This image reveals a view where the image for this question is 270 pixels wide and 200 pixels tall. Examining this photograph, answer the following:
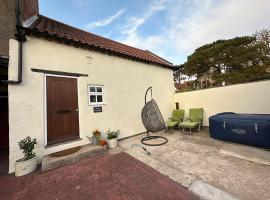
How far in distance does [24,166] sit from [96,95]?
2.84 metres

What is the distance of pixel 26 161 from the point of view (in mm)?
3059

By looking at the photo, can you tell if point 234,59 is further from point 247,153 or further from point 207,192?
point 207,192

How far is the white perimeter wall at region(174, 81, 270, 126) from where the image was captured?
4859 millimetres

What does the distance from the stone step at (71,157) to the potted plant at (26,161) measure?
10.2 inches

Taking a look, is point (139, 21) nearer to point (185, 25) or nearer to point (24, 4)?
point (185, 25)

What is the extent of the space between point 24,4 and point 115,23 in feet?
14.0

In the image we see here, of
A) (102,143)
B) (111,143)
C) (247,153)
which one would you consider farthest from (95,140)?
(247,153)

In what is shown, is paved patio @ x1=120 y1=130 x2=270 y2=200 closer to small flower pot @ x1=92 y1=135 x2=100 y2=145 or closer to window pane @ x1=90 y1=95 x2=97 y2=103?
small flower pot @ x1=92 y1=135 x2=100 y2=145

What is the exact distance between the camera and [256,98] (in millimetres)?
5004

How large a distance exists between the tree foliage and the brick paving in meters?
13.7

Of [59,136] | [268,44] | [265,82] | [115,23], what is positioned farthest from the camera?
[268,44]

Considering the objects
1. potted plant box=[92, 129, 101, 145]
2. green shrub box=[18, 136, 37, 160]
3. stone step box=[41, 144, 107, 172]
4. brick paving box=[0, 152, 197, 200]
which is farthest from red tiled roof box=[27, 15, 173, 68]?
brick paving box=[0, 152, 197, 200]

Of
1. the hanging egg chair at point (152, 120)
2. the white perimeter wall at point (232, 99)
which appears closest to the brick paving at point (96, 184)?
the hanging egg chair at point (152, 120)

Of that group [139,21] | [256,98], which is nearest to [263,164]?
[256,98]
